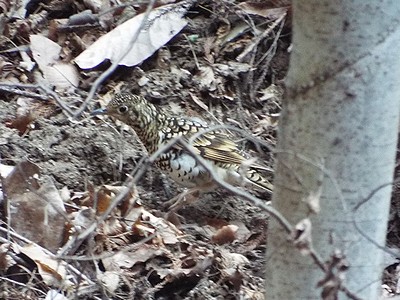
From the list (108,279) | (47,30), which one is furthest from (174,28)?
(108,279)

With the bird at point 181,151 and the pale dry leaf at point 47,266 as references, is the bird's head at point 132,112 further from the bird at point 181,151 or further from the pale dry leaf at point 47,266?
the pale dry leaf at point 47,266

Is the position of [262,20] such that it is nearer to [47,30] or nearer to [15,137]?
[47,30]

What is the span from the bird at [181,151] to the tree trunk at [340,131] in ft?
8.52

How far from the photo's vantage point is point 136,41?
6031 mm

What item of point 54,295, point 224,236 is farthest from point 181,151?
point 54,295

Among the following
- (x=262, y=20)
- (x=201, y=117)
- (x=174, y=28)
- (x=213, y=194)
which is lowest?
(x=213, y=194)

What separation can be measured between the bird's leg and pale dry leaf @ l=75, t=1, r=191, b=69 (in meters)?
1.16

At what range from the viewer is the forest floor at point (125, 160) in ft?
13.1

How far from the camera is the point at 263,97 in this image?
244 inches

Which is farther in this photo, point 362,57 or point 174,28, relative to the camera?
point 174,28

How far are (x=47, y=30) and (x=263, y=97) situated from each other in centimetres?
180

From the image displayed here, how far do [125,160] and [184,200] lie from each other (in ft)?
1.47

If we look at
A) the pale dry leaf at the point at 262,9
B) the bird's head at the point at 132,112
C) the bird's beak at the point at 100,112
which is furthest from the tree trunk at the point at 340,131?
the pale dry leaf at the point at 262,9

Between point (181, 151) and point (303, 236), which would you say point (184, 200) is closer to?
point (181, 151)
